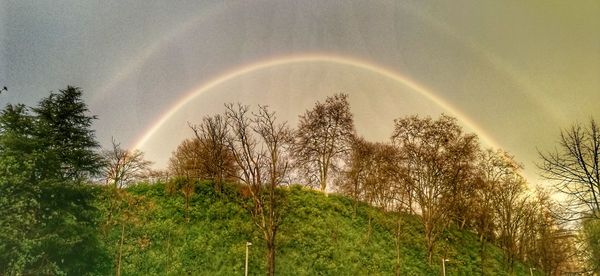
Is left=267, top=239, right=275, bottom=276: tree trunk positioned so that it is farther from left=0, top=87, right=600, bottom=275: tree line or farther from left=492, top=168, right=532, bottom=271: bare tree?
left=492, top=168, right=532, bottom=271: bare tree

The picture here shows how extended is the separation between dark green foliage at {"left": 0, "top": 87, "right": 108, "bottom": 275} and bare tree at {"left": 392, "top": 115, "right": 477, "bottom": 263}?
1097 inches

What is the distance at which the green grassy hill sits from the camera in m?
34.0

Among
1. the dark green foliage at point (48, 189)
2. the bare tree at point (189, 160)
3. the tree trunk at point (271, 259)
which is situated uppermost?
the bare tree at point (189, 160)

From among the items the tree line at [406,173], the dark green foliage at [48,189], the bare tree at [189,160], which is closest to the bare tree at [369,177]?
the tree line at [406,173]

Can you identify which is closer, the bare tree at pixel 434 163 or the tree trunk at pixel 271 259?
the tree trunk at pixel 271 259

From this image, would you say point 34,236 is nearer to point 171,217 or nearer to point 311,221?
point 171,217

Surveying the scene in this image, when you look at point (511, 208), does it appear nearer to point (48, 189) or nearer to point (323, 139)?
point (323, 139)

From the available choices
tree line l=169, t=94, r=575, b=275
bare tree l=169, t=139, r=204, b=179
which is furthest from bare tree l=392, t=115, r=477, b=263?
bare tree l=169, t=139, r=204, b=179

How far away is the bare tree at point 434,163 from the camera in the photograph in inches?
1521

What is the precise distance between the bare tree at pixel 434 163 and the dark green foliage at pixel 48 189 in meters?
27.9

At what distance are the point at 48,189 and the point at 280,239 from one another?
19.9 m

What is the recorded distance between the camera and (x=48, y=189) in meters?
26.2

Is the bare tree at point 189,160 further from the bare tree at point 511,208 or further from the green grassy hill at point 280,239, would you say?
the bare tree at point 511,208

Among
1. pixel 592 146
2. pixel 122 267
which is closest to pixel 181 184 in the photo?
Result: pixel 122 267
